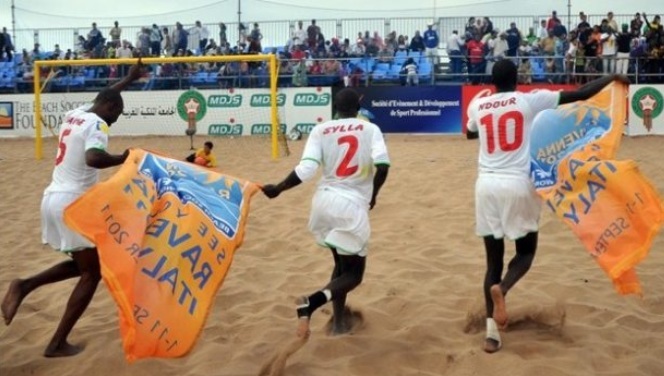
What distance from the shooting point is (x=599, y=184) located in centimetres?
492

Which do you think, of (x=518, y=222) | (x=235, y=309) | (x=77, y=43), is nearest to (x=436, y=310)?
(x=518, y=222)

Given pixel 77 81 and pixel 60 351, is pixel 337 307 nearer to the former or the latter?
pixel 60 351

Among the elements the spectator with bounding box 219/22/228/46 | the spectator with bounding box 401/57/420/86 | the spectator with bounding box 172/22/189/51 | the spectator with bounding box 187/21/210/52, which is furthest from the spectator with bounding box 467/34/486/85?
the spectator with bounding box 172/22/189/51

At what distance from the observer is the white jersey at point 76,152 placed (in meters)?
4.99

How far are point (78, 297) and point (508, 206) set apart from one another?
2835 millimetres

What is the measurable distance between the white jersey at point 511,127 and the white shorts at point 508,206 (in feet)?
0.24

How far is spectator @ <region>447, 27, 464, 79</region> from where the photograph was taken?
2003 cm

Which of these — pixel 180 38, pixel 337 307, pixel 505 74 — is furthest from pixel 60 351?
pixel 180 38

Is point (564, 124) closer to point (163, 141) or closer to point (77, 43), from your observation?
point (163, 141)

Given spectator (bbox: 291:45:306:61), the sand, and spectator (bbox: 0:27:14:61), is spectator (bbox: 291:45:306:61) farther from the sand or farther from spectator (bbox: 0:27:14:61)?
the sand

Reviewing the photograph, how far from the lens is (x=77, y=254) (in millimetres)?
5016

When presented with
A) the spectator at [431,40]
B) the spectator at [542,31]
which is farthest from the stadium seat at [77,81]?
the spectator at [542,31]

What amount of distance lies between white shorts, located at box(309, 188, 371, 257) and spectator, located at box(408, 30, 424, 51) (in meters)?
17.2

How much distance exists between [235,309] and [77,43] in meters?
20.2
